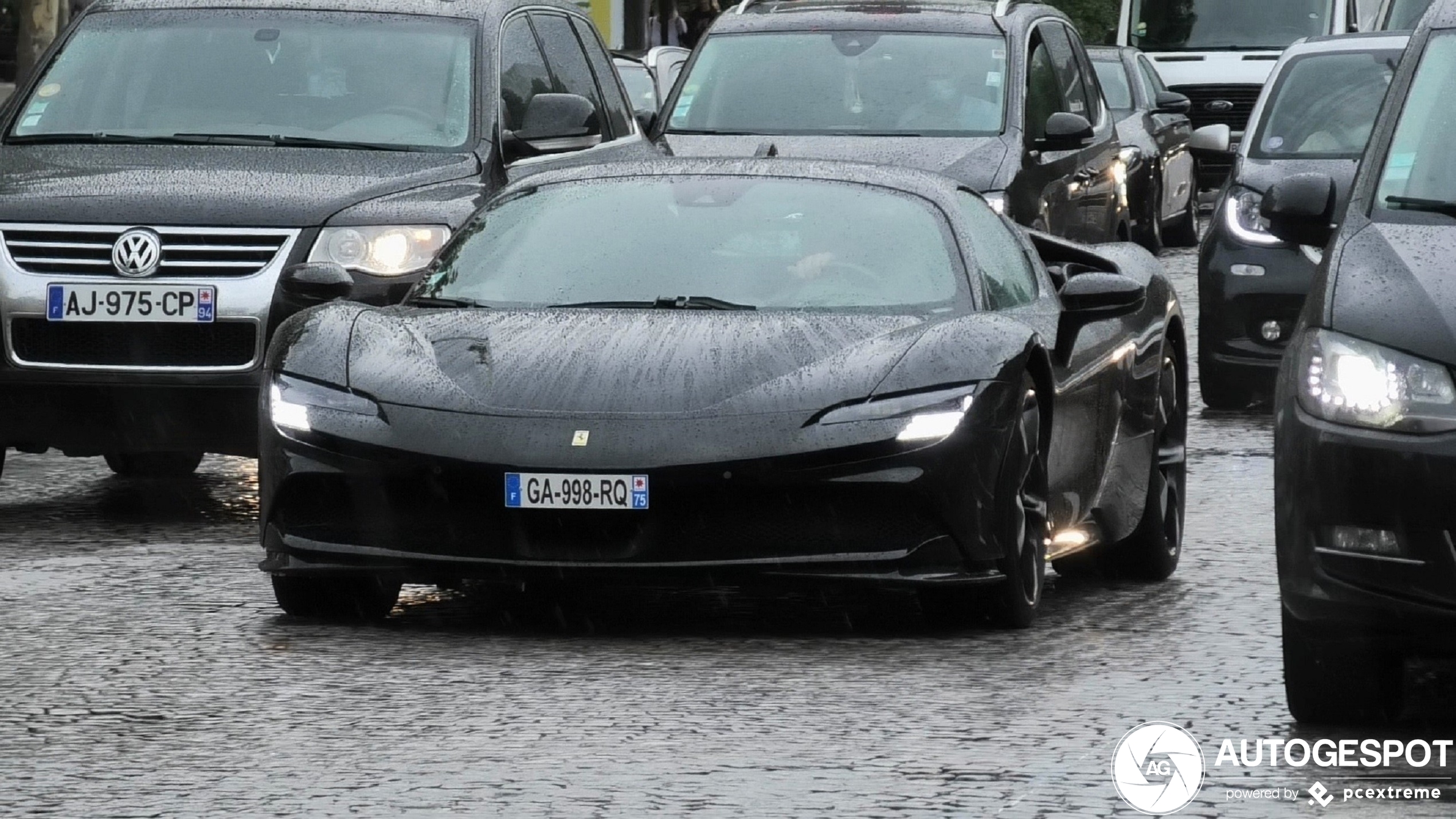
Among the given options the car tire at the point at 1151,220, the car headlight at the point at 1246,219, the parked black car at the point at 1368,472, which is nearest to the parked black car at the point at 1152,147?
the car tire at the point at 1151,220

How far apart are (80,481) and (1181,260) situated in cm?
1435

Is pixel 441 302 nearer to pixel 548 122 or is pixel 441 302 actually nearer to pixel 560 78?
pixel 548 122

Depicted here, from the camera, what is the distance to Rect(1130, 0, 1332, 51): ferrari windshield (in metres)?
32.0

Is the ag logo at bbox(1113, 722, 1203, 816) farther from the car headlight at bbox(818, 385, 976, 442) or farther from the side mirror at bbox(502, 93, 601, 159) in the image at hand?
the side mirror at bbox(502, 93, 601, 159)

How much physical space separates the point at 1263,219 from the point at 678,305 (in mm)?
5568

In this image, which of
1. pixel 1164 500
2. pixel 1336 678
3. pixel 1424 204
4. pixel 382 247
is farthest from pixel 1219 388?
pixel 1336 678

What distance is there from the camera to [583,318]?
8.66 meters

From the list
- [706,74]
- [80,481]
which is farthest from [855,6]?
[80,481]

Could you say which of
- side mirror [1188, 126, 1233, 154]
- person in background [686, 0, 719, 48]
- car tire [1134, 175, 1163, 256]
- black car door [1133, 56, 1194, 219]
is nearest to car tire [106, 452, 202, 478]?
side mirror [1188, 126, 1233, 154]

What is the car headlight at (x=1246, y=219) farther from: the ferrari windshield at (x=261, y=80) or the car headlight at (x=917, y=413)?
the car headlight at (x=917, y=413)

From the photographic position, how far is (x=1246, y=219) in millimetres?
14852

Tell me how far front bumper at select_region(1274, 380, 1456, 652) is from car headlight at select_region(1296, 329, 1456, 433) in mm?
31

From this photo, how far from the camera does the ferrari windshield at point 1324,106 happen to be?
611 inches

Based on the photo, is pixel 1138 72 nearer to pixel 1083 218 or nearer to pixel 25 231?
pixel 1083 218
